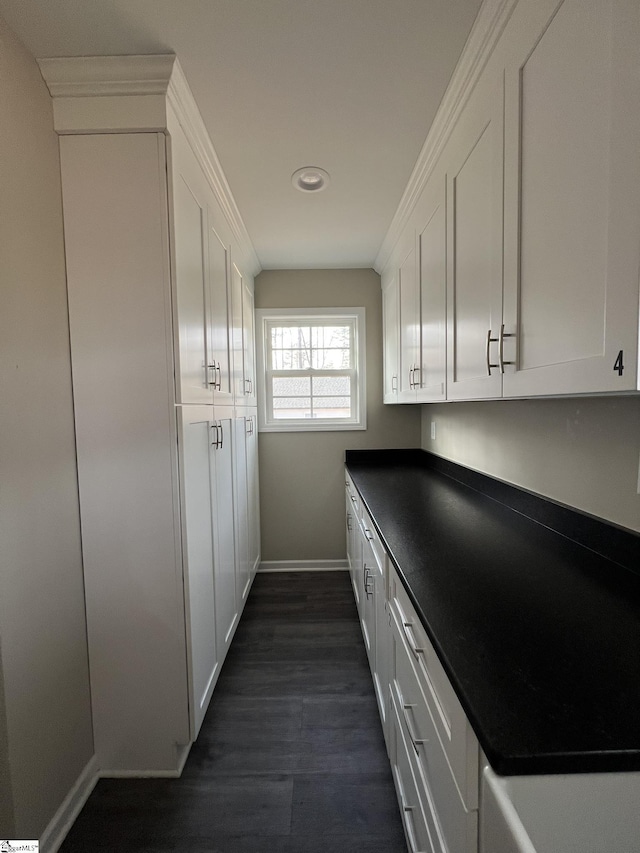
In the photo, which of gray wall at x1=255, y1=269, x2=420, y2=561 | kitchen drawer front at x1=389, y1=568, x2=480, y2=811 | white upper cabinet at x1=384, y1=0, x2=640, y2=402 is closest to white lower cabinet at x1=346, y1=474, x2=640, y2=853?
kitchen drawer front at x1=389, y1=568, x2=480, y2=811

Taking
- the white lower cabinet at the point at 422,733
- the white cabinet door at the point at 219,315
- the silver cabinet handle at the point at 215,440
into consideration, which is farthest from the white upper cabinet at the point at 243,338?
the white lower cabinet at the point at 422,733

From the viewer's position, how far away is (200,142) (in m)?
1.58

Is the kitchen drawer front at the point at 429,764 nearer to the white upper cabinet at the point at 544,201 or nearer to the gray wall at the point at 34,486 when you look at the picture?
the white upper cabinet at the point at 544,201

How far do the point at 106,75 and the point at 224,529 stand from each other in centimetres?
185

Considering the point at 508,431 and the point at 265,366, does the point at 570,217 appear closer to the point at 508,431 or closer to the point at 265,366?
the point at 508,431

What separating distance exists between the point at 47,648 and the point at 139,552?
1.21ft

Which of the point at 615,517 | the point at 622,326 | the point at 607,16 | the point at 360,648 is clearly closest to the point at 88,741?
the point at 360,648

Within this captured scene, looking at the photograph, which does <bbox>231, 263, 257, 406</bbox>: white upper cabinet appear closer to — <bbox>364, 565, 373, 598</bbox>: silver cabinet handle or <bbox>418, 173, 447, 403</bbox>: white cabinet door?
<bbox>418, 173, 447, 403</bbox>: white cabinet door

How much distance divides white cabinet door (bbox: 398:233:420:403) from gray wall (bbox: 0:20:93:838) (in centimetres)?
156

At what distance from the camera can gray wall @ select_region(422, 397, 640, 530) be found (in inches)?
41.9

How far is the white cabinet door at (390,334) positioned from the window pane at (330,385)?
0.34 metres

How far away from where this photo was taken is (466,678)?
667mm

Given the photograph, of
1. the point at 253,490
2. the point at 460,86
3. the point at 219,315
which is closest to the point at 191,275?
the point at 219,315

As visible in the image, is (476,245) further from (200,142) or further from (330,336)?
(330,336)
